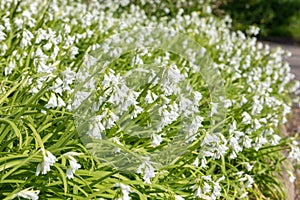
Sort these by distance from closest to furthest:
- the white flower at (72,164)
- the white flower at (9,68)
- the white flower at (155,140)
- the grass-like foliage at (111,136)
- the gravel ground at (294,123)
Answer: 1. the white flower at (72,164)
2. the grass-like foliage at (111,136)
3. the white flower at (155,140)
4. the white flower at (9,68)
5. the gravel ground at (294,123)

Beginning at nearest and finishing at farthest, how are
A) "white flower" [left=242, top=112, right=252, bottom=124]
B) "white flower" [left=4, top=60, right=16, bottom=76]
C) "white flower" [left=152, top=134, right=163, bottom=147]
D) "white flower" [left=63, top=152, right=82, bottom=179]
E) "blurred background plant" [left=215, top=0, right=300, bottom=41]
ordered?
"white flower" [left=63, top=152, right=82, bottom=179] < "white flower" [left=152, top=134, right=163, bottom=147] < "white flower" [left=4, top=60, right=16, bottom=76] < "white flower" [left=242, top=112, right=252, bottom=124] < "blurred background plant" [left=215, top=0, right=300, bottom=41]

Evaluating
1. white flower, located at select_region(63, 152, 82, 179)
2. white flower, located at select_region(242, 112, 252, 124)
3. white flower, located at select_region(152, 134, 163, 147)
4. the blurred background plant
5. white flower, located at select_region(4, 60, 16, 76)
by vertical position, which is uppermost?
the blurred background plant

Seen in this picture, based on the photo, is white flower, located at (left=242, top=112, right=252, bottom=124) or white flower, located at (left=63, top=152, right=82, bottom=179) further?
white flower, located at (left=242, top=112, right=252, bottom=124)

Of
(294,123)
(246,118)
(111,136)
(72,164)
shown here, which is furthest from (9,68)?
(294,123)

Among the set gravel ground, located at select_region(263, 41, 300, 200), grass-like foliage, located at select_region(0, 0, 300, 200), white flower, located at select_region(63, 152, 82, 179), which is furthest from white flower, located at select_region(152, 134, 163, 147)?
gravel ground, located at select_region(263, 41, 300, 200)

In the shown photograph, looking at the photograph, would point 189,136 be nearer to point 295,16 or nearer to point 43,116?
point 43,116

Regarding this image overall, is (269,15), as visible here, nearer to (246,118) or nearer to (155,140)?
(246,118)

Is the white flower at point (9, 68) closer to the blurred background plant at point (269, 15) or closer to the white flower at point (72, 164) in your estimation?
the white flower at point (72, 164)

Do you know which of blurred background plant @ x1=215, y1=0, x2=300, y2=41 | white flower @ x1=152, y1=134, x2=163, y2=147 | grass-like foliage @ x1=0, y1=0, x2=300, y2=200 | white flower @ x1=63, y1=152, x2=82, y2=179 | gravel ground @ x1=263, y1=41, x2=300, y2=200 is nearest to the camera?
white flower @ x1=63, y1=152, x2=82, y2=179

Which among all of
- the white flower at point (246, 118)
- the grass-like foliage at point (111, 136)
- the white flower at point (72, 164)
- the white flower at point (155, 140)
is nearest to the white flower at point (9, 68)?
the grass-like foliage at point (111, 136)

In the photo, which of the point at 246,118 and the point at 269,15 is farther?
the point at 269,15

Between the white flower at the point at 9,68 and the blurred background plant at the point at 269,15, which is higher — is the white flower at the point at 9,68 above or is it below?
below

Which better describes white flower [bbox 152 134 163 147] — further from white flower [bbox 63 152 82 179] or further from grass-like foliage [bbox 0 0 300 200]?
white flower [bbox 63 152 82 179]
